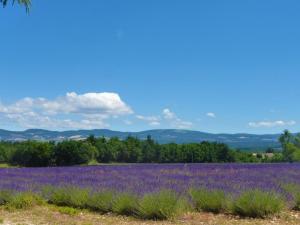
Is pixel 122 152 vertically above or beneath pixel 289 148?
beneath

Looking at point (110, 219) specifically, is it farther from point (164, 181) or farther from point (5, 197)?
point (164, 181)

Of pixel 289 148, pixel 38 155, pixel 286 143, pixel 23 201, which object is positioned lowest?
pixel 23 201

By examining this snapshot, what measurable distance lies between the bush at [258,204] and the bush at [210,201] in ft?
1.52

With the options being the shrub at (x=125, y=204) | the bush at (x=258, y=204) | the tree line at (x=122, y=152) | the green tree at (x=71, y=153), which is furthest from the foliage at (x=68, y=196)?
the tree line at (x=122, y=152)

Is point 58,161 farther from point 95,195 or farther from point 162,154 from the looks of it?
point 95,195

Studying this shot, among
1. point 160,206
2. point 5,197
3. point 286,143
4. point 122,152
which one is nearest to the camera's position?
point 160,206

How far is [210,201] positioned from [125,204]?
180 cm

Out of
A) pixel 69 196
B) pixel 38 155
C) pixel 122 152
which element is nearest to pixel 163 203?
pixel 69 196

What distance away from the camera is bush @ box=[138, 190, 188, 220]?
9.14 metres

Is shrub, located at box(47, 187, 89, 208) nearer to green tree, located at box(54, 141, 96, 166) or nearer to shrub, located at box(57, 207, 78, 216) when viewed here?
shrub, located at box(57, 207, 78, 216)

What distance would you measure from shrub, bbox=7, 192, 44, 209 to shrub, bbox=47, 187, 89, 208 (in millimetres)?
385

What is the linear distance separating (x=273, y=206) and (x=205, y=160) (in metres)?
71.4

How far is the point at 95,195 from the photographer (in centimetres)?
1085

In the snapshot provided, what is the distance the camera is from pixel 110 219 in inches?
375
